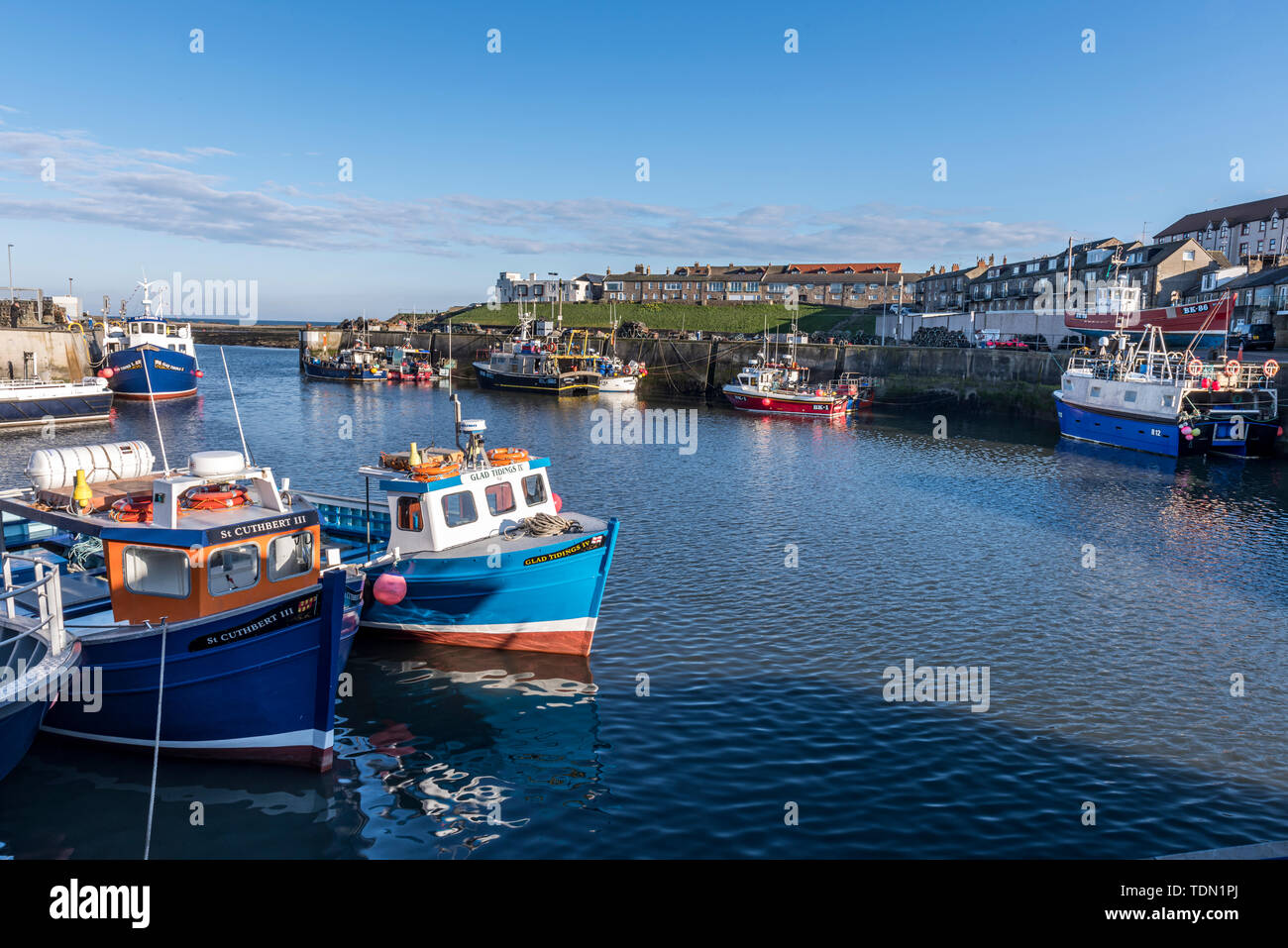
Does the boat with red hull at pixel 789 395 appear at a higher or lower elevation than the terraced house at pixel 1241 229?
lower

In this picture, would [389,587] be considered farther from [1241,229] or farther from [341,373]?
[1241,229]

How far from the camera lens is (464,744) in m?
14.4

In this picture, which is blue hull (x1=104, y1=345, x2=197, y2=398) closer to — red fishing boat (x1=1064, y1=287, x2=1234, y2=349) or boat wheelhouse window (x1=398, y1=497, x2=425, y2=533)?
boat wheelhouse window (x1=398, y1=497, x2=425, y2=533)

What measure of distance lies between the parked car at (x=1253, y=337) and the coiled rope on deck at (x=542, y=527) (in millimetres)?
63368

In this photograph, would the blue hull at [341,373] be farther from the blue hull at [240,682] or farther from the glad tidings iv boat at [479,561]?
the blue hull at [240,682]

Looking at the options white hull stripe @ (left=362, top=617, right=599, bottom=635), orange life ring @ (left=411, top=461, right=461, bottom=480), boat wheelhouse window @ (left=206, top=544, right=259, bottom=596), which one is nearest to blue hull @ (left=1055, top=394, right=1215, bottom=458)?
white hull stripe @ (left=362, top=617, right=599, bottom=635)

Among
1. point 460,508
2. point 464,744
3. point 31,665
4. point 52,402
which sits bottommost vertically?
point 464,744

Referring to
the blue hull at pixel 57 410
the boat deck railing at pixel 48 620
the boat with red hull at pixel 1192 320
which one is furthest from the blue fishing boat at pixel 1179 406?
the blue hull at pixel 57 410

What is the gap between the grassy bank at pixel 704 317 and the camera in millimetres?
110000

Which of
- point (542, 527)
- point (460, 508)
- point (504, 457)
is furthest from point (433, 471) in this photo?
point (542, 527)

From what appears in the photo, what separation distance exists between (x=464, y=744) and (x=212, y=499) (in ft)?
20.3

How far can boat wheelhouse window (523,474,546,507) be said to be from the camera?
64.3 ft
